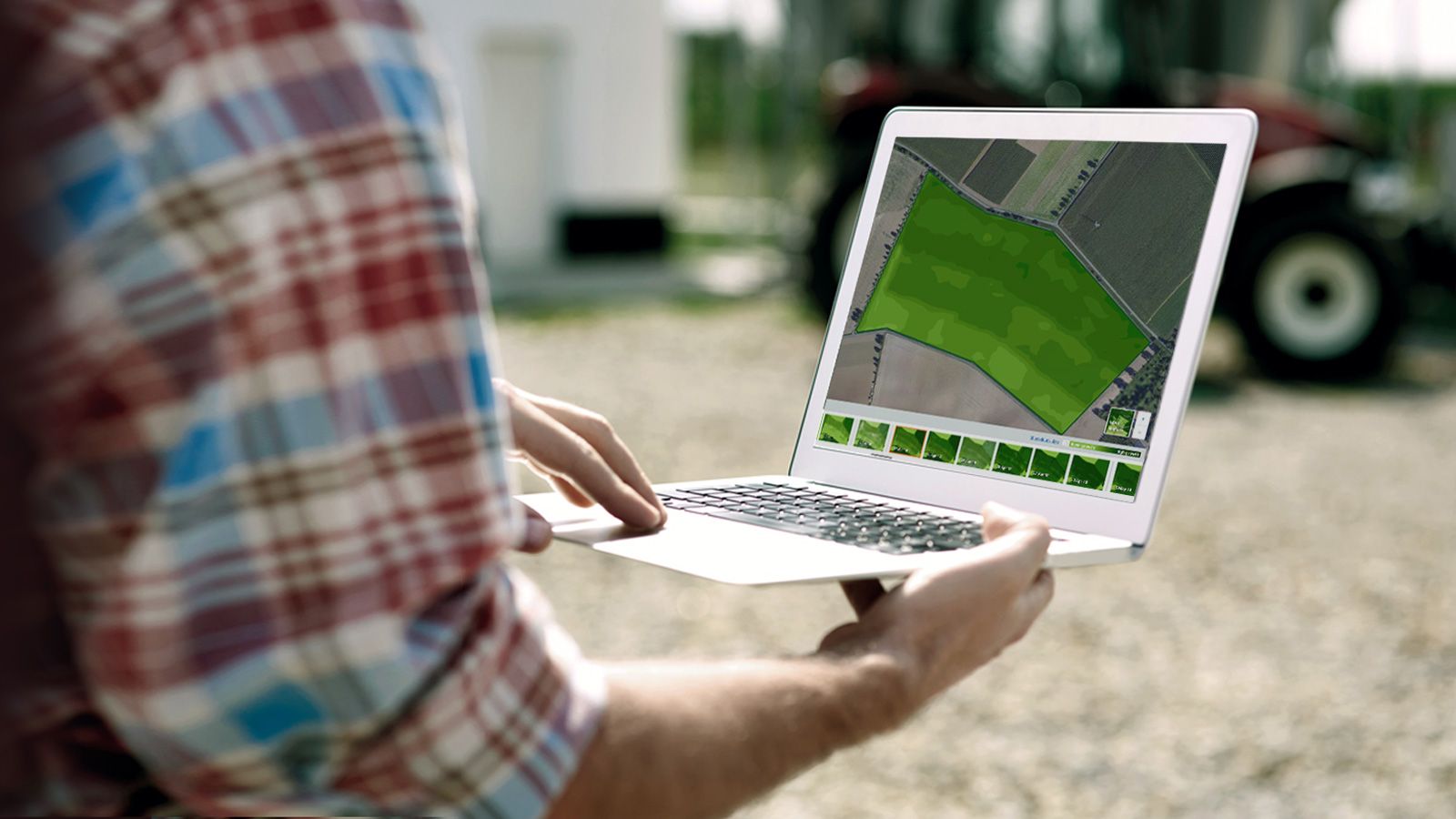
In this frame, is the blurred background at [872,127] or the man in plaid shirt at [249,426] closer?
the man in plaid shirt at [249,426]

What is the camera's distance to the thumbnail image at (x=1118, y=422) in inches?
42.6

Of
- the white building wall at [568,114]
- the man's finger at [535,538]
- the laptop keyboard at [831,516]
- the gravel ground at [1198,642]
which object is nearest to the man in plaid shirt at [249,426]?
the man's finger at [535,538]

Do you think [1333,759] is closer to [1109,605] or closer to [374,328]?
[1109,605]

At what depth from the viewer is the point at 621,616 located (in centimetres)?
381

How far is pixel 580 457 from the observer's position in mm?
940

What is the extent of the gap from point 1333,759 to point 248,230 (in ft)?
9.56

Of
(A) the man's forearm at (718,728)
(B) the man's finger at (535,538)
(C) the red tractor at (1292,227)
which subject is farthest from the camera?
(C) the red tractor at (1292,227)

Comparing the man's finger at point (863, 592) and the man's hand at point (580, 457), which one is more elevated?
the man's hand at point (580, 457)
